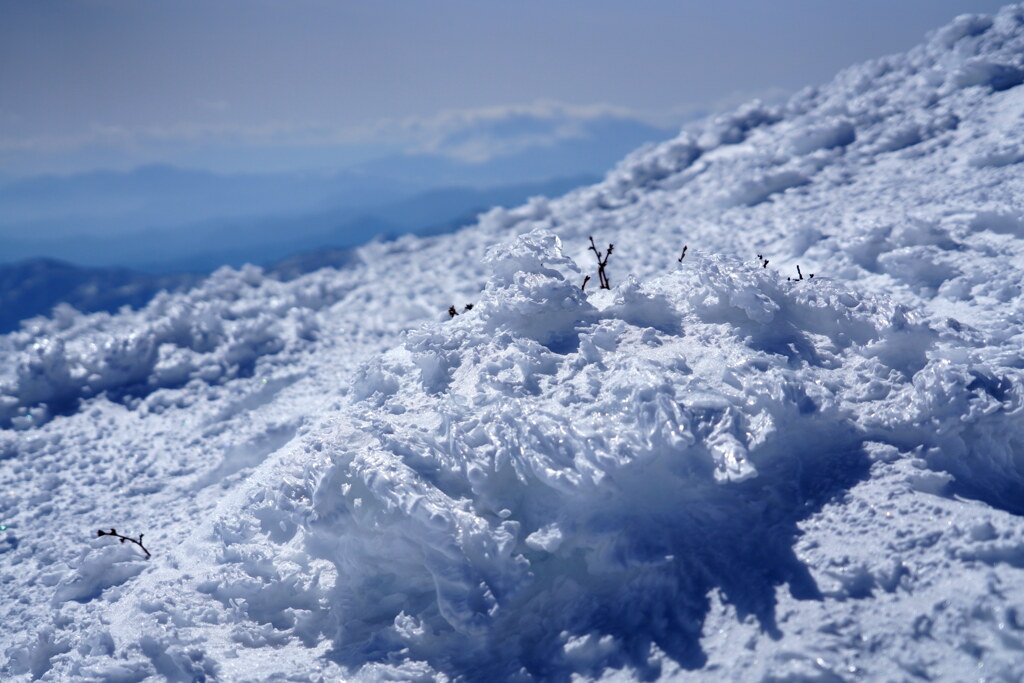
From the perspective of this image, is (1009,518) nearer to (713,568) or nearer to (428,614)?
(713,568)

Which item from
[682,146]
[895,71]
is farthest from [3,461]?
[895,71]

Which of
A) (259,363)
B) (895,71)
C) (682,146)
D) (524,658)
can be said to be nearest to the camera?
(524,658)

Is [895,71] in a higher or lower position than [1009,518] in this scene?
higher

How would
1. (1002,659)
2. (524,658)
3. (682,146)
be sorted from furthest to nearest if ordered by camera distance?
(682,146) → (524,658) → (1002,659)

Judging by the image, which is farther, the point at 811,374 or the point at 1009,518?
the point at 811,374

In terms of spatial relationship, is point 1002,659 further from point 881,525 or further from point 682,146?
point 682,146

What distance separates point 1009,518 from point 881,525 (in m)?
0.54

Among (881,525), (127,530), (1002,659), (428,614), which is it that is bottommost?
(127,530)

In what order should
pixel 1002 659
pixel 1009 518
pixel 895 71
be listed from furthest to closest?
1. pixel 895 71
2. pixel 1009 518
3. pixel 1002 659

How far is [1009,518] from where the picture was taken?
9.84ft

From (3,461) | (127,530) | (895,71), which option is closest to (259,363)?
(3,461)

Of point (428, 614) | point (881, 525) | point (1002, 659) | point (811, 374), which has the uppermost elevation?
point (811, 374)

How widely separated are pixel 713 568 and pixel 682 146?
14584 millimetres

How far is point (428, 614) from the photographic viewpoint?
3.50 m
